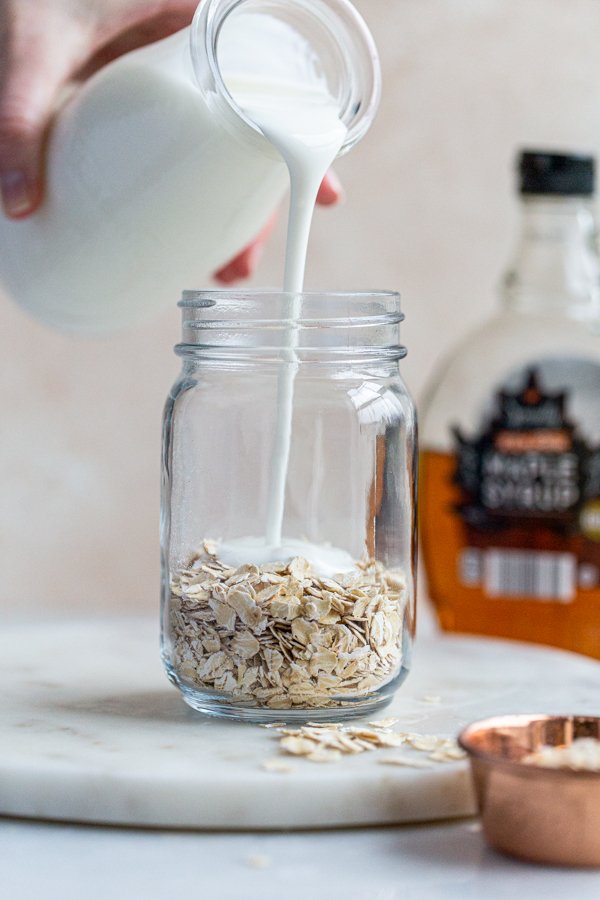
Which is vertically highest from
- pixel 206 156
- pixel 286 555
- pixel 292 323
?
pixel 206 156

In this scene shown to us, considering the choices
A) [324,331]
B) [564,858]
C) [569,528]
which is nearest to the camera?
[564,858]

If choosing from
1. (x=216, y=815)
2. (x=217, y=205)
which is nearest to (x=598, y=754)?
(x=216, y=815)

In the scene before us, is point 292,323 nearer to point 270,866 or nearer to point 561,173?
point 270,866

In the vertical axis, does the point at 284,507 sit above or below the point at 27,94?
below

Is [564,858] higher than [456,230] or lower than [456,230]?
lower

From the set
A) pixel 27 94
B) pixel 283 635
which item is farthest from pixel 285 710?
pixel 27 94

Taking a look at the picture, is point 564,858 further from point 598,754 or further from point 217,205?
point 217,205

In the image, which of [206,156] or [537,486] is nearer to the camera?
[206,156]
